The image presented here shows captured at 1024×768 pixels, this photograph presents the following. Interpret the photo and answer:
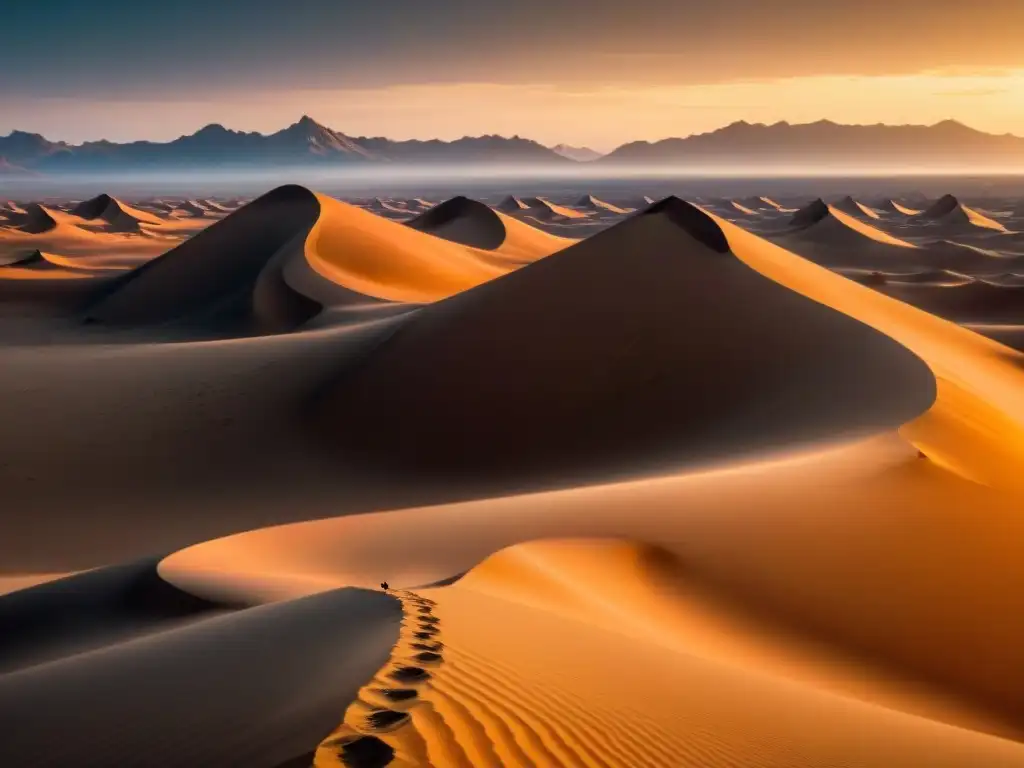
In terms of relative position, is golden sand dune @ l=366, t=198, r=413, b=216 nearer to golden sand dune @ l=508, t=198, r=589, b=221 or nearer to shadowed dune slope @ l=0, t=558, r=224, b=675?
golden sand dune @ l=508, t=198, r=589, b=221

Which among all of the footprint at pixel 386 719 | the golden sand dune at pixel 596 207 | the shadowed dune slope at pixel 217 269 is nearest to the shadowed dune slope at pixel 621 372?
the footprint at pixel 386 719

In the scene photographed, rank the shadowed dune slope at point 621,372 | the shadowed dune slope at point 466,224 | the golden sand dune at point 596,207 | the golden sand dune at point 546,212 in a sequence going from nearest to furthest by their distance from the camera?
1. the shadowed dune slope at point 621,372
2. the shadowed dune slope at point 466,224
3. the golden sand dune at point 546,212
4. the golden sand dune at point 596,207

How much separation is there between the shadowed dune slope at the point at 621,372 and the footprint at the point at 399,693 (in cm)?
1070

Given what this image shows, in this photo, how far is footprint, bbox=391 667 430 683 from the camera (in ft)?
14.4

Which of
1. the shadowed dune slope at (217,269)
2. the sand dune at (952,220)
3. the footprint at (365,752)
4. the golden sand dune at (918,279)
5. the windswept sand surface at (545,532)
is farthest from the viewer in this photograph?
the sand dune at (952,220)

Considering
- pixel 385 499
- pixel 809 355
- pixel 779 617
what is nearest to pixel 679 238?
pixel 809 355

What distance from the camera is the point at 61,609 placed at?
862 cm

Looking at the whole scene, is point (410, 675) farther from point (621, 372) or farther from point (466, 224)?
point (466, 224)

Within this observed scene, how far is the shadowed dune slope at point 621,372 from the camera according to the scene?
1580cm

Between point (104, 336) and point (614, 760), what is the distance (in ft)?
121

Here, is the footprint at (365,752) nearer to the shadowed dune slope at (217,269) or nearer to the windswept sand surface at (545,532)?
the windswept sand surface at (545,532)

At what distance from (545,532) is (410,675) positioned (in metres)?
5.34

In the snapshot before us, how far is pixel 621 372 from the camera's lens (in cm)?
1816

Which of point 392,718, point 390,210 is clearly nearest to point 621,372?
point 392,718
